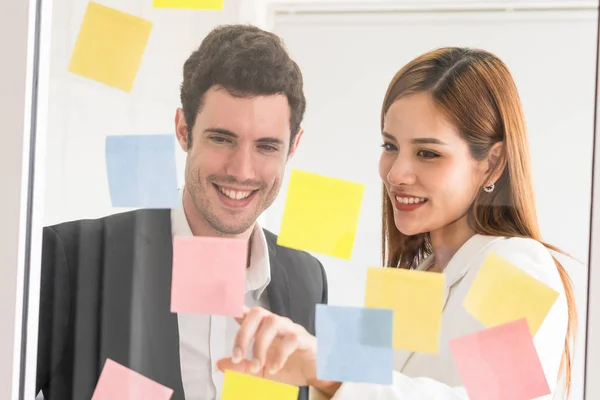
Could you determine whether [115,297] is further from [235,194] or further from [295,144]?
[295,144]

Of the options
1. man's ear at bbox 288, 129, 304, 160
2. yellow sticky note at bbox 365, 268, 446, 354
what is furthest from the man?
yellow sticky note at bbox 365, 268, 446, 354

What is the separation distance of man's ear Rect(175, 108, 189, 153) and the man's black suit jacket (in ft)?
0.39

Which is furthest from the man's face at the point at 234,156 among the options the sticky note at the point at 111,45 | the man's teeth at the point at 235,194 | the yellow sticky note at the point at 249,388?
the yellow sticky note at the point at 249,388

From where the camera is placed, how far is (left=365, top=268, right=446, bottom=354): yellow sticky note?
101cm

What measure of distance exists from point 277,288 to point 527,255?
393 millimetres

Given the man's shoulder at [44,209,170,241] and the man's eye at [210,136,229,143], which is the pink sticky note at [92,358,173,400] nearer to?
the man's shoulder at [44,209,170,241]

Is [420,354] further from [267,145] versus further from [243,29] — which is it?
[243,29]

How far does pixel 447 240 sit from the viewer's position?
104cm

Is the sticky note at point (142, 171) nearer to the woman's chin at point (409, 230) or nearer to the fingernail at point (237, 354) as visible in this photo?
the fingernail at point (237, 354)

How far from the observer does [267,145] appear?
108cm

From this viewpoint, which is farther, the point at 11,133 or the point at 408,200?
the point at 11,133

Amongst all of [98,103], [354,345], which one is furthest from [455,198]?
[98,103]

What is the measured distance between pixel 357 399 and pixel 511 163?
432 mm

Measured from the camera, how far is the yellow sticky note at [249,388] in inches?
42.1
